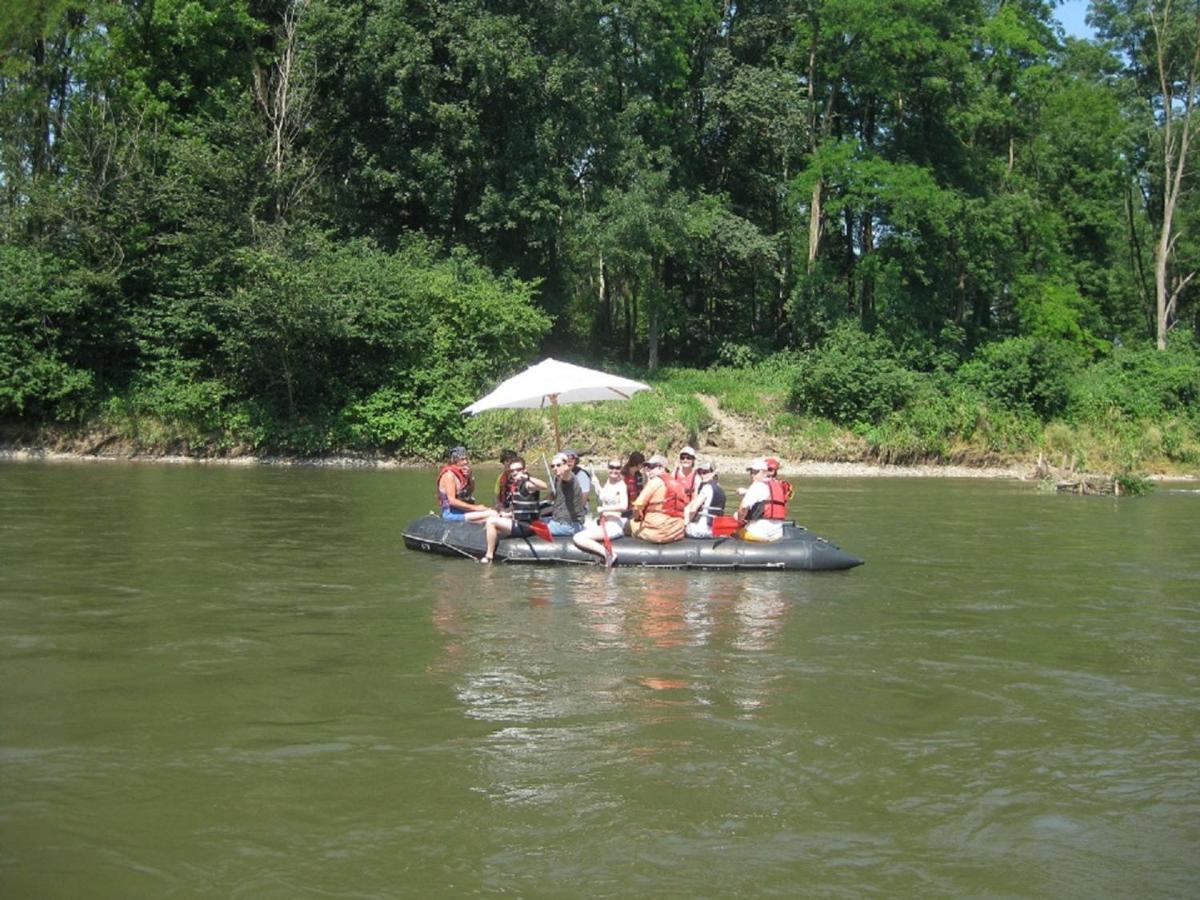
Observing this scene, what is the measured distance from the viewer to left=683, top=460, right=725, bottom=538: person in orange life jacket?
13.5 meters

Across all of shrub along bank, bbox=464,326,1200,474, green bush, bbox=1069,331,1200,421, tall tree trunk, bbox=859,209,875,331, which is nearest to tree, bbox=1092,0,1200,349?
green bush, bbox=1069,331,1200,421

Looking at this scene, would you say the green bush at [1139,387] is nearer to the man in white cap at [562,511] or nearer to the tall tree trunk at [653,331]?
the tall tree trunk at [653,331]

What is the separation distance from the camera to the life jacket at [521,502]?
13875 mm

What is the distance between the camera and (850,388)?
30.5 metres

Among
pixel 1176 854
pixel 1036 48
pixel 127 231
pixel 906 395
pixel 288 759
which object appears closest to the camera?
pixel 1176 854

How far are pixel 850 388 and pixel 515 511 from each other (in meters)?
18.3

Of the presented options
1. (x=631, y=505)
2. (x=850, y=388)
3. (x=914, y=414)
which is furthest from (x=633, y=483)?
(x=914, y=414)

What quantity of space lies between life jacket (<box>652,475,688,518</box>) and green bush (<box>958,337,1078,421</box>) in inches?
796

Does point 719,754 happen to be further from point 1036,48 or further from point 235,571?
point 1036,48

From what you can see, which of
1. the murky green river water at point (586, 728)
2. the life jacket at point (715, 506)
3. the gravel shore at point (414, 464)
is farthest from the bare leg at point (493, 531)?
the gravel shore at point (414, 464)

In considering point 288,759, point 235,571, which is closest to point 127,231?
point 235,571

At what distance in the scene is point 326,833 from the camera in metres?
5.81

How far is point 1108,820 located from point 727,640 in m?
4.10

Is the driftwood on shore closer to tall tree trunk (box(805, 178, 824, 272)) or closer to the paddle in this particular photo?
tall tree trunk (box(805, 178, 824, 272))
